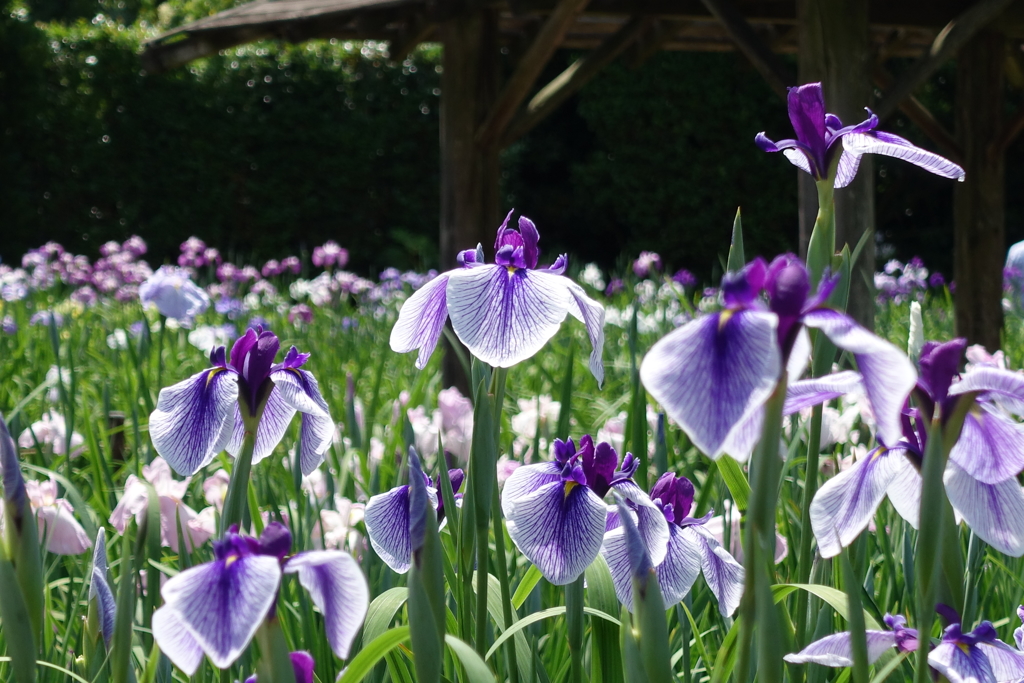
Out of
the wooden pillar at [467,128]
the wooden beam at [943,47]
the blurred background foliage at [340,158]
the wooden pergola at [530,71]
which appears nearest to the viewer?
the wooden beam at [943,47]

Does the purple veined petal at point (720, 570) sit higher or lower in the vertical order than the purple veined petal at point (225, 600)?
lower

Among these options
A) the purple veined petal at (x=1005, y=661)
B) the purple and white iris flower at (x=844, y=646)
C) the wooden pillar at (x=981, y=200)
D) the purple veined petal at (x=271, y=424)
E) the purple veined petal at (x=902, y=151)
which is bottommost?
the purple veined petal at (x=1005, y=661)

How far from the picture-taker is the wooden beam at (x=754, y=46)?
295 cm

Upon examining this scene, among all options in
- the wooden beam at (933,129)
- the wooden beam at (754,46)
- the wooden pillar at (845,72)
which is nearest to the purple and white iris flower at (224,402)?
the wooden pillar at (845,72)

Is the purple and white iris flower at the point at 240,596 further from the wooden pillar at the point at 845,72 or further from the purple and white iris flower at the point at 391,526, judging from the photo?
the wooden pillar at the point at 845,72

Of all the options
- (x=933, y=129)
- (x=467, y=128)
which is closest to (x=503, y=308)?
(x=467, y=128)

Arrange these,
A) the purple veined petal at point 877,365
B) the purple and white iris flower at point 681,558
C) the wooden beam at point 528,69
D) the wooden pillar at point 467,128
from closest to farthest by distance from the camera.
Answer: the purple veined petal at point 877,365
the purple and white iris flower at point 681,558
the wooden beam at point 528,69
the wooden pillar at point 467,128

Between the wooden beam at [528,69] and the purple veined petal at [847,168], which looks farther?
the wooden beam at [528,69]

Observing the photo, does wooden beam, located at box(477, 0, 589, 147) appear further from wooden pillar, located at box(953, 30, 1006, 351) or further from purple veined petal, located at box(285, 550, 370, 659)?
purple veined petal, located at box(285, 550, 370, 659)

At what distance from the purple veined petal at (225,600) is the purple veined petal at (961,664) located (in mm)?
431

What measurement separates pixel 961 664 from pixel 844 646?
7 cm

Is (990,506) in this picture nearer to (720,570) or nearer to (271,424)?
(720,570)

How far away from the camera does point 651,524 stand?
675mm

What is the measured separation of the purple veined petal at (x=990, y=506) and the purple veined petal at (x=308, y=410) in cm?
43
